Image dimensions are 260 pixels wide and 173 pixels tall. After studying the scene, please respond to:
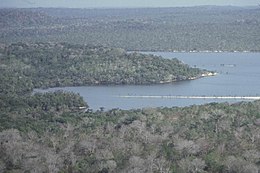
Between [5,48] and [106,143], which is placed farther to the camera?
[5,48]

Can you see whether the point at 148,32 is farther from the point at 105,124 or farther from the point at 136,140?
the point at 136,140

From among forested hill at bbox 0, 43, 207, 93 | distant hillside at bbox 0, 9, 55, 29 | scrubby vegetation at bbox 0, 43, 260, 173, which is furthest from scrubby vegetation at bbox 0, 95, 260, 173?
distant hillside at bbox 0, 9, 55, 29

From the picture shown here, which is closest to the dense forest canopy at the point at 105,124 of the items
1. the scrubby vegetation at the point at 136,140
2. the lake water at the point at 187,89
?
the scrubby vegetation at the point at 136,140

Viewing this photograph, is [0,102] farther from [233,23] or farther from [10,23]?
[233,23]

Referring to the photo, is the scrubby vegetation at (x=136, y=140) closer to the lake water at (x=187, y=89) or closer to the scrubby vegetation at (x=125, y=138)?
the scrubby vegetation at (x=125, y=138)

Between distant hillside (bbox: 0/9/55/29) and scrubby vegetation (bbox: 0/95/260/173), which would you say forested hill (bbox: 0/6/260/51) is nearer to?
distant hillside (bbox: 0/9/55/29)

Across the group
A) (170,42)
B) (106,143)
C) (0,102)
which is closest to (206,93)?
(0,102)
